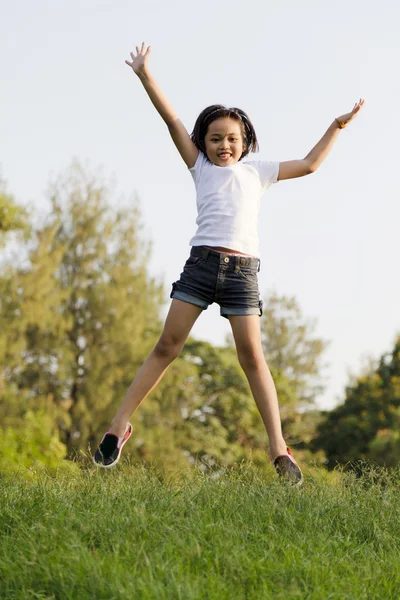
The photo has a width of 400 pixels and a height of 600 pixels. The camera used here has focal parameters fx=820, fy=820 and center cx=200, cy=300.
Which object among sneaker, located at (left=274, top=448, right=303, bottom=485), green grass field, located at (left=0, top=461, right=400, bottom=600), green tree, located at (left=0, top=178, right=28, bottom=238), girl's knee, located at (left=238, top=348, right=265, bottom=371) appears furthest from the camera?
green tree, located at (left=0, top=178, right=28, bottom=238)

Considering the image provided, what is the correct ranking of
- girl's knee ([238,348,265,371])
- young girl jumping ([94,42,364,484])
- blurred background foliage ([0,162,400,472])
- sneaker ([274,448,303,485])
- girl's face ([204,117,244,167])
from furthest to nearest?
blurred background foliage ([0,162,400,472])
girl's face ([204,117,244,167])
girl's knee ([238,348,265,371])
young girl jumping ([94,42,364,484])
sneaker ([274,448,303,485])

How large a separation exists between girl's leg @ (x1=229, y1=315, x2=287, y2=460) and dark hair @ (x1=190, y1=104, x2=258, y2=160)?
3.93ft

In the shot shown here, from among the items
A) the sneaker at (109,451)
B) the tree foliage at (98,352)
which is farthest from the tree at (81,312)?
the sneaker at (109,451)

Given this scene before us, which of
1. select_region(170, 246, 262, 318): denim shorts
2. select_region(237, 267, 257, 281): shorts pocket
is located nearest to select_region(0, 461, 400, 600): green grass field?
select_region(170, 246, 262, 318): denim shorts

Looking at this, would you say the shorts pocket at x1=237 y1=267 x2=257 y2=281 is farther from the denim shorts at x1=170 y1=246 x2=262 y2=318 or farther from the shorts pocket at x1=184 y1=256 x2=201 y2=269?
the shorts pocket at x1=184 y1=256 x2=201 y2=269

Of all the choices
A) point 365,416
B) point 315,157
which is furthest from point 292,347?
point 315,157

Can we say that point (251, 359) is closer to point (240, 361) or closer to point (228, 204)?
point (240, 361)

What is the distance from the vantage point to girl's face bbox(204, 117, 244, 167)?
17.3ft

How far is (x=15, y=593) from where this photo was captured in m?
3.17

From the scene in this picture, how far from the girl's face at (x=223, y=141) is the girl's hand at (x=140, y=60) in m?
0.58

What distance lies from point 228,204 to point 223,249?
0.95ft

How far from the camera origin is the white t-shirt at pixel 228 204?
5.02 meters

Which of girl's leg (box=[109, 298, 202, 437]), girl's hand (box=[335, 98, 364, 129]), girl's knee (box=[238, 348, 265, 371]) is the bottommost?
girl's leg (box=[109, 298, 202, 437])

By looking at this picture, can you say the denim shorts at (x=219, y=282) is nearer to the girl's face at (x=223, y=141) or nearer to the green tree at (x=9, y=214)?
the girl's face at (x=223, y=141)
